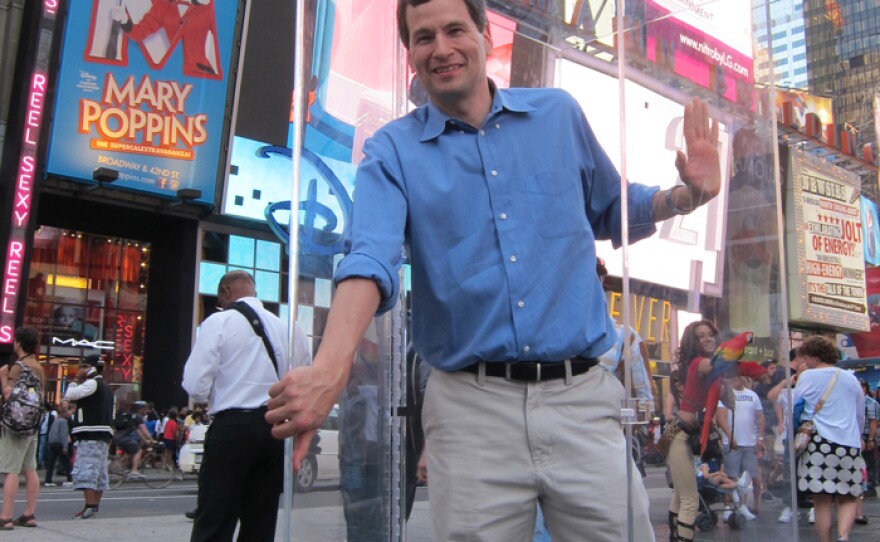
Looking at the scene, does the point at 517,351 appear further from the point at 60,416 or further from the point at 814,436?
the point at 60,416

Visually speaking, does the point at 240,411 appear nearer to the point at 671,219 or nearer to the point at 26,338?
the point at 671,219

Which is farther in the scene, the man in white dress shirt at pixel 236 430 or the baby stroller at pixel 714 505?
the baby stroller at pixel 714 505

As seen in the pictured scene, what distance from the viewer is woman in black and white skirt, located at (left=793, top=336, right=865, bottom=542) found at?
6.84 m

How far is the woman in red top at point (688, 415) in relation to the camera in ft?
14.9

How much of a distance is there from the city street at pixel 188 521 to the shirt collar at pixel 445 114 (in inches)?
67.7

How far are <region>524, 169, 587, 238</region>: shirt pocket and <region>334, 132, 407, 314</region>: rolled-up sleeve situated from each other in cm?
31

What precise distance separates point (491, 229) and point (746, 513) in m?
3.29

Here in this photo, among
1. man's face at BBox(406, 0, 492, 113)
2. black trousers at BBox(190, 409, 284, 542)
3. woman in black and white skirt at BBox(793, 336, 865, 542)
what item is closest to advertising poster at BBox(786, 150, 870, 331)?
woman in black and white skirt at BBox(793, 336, 865, 542)

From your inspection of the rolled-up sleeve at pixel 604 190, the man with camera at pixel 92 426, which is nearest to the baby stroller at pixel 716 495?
the rolled-up sleeve at pixel 604 190

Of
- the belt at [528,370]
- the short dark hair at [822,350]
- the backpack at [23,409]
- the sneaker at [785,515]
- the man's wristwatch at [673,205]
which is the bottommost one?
the sneaker at [785,515]

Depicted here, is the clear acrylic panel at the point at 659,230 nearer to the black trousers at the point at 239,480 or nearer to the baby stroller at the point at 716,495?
the baby stroller at the point at 716,495

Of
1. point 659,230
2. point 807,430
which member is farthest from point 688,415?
point 807,430

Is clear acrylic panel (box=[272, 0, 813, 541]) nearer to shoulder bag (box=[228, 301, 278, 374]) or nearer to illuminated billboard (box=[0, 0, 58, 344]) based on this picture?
shoulder bag (box=[228, 301, 278, 374])

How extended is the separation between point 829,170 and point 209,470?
1723 inches
